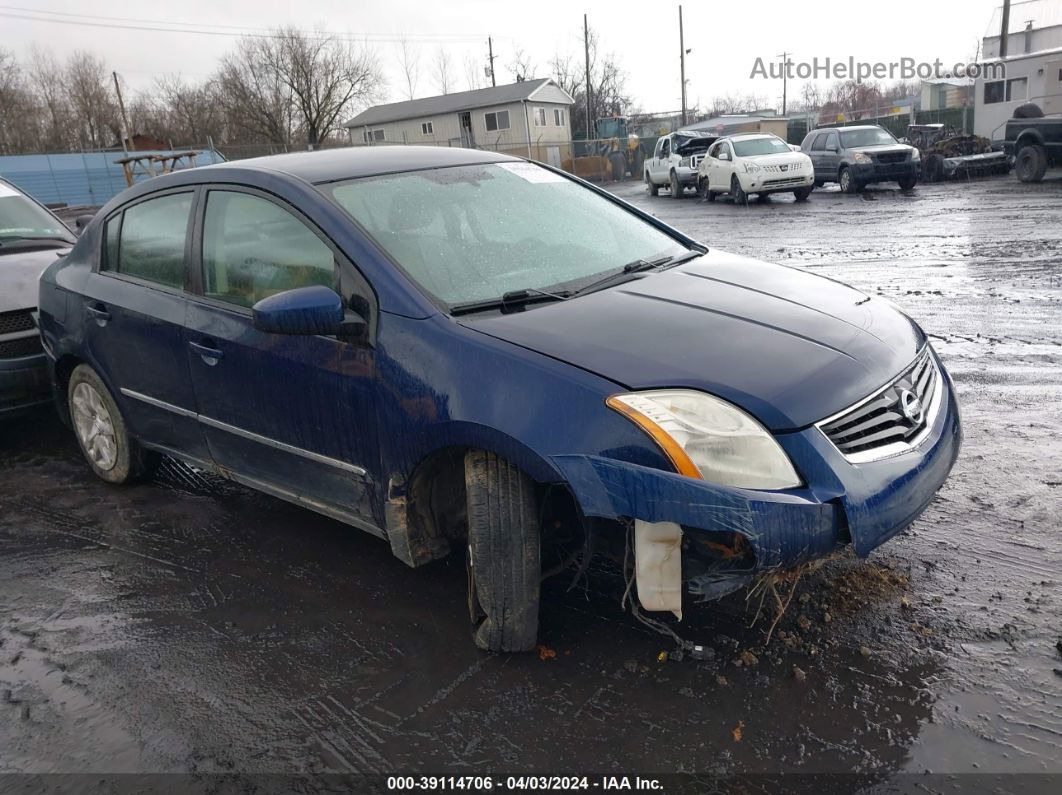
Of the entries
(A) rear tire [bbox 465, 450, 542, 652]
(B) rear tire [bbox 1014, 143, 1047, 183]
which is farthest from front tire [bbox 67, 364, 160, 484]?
(B) rear tire [bbox 1014, 143, 1047, 183]

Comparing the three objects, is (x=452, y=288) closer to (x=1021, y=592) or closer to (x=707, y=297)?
(x=707, y=297)

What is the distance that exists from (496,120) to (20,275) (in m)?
52.3

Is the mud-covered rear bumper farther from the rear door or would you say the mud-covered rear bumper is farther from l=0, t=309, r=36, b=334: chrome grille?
l=0, t=309, r=36, b=334: chrome grille

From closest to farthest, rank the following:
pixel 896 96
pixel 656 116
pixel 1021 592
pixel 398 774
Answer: pixel 398 774 → pixel 1021 592 → pixel 656 116 → pixel 896 96

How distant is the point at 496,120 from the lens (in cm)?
5509

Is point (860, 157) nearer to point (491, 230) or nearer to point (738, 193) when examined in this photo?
point (738, 193)

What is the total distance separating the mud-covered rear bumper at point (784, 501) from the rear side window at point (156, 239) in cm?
236

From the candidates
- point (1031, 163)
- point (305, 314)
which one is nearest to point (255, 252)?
point (305, 314)

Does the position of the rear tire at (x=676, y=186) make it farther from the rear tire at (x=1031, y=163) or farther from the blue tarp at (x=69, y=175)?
the blue tarp at (x=69, y=175)

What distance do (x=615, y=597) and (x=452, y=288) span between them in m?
1.35

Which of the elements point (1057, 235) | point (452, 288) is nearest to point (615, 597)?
point (452, 288)

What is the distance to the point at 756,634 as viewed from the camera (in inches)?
115

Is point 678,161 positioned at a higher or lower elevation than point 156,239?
lower

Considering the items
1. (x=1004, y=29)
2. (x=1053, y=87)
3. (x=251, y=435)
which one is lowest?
(x=251, y=435)
